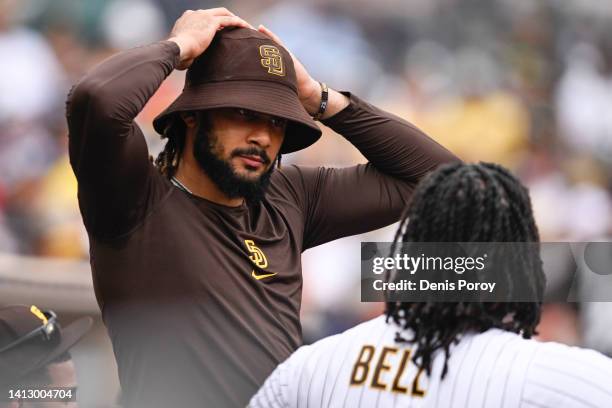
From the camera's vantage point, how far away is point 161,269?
2.73 metres

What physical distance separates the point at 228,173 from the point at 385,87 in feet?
15.9

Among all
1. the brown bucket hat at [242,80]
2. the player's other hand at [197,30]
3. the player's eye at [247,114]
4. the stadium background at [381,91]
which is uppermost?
the player's other hand at [197,30]

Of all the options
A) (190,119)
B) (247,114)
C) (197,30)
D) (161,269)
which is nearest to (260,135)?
(247,114)

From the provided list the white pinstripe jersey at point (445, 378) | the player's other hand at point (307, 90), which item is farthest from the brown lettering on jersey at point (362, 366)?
the player's other hand at point (307, 90)

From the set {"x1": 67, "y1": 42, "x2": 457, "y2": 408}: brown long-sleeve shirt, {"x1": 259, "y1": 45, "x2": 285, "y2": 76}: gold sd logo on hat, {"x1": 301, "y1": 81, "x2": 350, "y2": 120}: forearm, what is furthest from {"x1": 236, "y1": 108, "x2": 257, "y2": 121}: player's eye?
→ {"x1": 301, "y1": 81, "x2": 350, "y2": 120}: forearm

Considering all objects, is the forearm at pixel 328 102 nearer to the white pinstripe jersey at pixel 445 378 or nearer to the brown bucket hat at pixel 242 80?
the brown bucket hat at pixel 242 80

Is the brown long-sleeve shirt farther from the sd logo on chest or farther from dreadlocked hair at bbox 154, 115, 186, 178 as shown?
dreadlocked hair at bbox 154, 115, 186, 178

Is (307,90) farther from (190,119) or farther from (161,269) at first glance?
(161,269)

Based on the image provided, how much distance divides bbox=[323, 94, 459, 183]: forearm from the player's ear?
0.49 metres

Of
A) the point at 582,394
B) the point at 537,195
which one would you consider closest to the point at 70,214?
the point at 537,195

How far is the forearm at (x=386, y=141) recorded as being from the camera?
3318 millimetres

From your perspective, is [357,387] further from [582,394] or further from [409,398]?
[582,394]

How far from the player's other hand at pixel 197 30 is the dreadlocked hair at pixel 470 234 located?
0.98 meters

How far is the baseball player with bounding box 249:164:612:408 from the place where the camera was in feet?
6.36
